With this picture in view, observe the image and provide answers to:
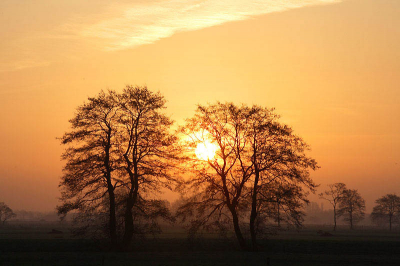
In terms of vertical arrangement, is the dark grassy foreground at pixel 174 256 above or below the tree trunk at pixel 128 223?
below

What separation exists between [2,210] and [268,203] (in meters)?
168

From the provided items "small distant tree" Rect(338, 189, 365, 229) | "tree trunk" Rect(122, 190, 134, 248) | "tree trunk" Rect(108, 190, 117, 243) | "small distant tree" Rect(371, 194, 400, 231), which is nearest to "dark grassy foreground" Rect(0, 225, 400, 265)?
"tree trunk" Rect(122, 190, 134, 248)

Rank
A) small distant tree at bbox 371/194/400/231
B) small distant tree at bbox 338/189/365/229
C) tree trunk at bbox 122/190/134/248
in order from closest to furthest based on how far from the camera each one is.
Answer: tree trunk at bbox 122/190/134/248 < small distant tree at bbox 338/189/365/229 < small distant tree at bbox 371/194/400/231

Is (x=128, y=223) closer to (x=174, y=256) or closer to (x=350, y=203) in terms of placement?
(x=174, y=256)

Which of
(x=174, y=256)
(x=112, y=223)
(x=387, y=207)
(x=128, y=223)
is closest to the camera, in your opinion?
(x=174, y=256)

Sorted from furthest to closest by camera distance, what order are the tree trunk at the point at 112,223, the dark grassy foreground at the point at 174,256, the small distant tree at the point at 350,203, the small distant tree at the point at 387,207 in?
the small distant tree at the point at 387,207
the small distant tree at the point at 350,203
the tree trunk at the point at 112,223
the dark grassy foreground at the point at 174,256

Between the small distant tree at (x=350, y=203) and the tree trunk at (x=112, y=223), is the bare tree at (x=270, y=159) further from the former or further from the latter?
the small distant tree at (x=350, y=203)

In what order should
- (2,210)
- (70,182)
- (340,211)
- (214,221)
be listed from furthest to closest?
(2,210) → (340,211) → (214,221) → (70,182)

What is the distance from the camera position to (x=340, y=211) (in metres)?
140

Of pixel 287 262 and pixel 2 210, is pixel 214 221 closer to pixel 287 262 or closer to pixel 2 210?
pixel 287 262

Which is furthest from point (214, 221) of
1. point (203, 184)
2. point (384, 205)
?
point (384, 205)

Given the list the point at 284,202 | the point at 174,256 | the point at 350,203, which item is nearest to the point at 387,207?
the point at 350,203

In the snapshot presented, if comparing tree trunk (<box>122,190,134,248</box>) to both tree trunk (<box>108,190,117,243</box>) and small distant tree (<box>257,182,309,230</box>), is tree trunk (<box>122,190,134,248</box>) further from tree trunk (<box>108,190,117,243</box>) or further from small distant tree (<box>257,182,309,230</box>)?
small distant tree (<box>257,182,309,230</box>)

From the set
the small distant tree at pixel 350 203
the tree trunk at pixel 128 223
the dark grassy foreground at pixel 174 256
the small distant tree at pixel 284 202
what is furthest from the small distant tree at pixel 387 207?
the tree trunk at pixel 128 223
